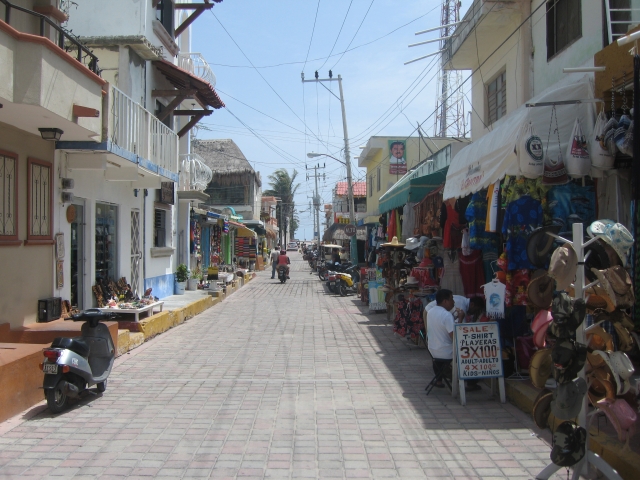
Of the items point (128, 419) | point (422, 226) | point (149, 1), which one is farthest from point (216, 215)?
point (128, 419)

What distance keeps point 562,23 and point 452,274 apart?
15.7 feet

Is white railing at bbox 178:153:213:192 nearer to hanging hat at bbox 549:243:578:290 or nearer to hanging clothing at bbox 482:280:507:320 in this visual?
hanging clothing at bbox 482:280:507:320

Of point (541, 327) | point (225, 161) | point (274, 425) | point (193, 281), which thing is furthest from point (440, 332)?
point (225, 161)

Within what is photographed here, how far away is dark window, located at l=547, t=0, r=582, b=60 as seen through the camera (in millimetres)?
8648

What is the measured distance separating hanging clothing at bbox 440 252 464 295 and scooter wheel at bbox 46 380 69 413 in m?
6.95

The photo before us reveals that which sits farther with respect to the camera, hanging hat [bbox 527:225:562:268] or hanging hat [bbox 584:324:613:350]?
hanging hat [bbox 527:225:562:268]

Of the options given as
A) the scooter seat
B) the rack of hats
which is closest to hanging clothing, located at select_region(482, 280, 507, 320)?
the rack of hats

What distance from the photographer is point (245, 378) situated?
8141mm

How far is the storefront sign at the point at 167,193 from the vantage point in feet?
54.2

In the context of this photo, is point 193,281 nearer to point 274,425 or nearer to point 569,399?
point 274,425

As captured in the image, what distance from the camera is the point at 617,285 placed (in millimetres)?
4281

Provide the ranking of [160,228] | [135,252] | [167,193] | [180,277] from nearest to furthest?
1. [135,252]
2. [167,193]
3. [160,228]
4. [180,277]

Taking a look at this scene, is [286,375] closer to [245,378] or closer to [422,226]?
[245,378]

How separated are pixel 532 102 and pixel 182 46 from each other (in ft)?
54.7
